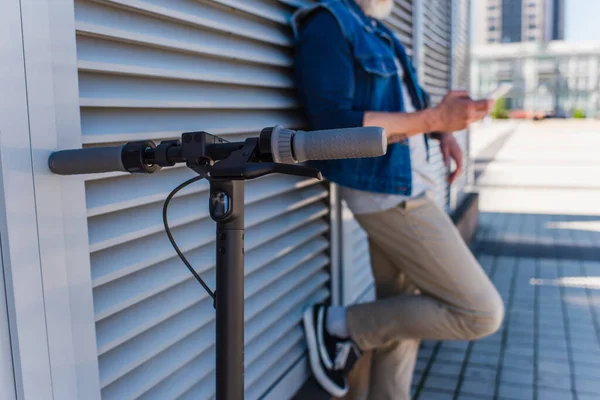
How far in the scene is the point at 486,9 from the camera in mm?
124750

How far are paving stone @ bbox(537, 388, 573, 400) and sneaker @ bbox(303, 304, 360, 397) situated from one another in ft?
4.09

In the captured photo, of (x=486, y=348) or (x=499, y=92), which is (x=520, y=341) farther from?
(x=499, y=92)

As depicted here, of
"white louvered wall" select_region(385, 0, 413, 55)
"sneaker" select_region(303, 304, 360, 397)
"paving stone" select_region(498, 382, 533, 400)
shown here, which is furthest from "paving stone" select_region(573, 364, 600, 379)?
"white louvered wall" select_region(385, 0, 413, 55)

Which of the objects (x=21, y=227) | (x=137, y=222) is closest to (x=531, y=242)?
(x=137, y=222)

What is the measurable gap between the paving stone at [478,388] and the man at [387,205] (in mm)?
823

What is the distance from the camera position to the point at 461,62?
27.2ft

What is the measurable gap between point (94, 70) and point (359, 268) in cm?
243

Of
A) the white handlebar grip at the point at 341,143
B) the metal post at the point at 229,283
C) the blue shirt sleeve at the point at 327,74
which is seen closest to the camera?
the white handlebar grip at the point at 341,143

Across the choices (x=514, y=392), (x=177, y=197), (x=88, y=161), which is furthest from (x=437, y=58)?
(x=88, y=161)

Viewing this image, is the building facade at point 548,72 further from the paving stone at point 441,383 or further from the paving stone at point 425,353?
the paving stone at point 441,383

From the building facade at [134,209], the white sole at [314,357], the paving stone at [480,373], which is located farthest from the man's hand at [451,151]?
the paving stone at [480,373]

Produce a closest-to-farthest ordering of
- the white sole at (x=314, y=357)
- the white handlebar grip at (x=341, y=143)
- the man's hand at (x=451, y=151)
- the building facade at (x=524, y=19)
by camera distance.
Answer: the white handlebar grip at (x=341, y=143), the white sole at (x=314, y=357), the man's hand at (x=451, y=151), the building facade at (x=524, y=19)

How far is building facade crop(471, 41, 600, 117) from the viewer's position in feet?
221

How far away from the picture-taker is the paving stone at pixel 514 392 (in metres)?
3.49
